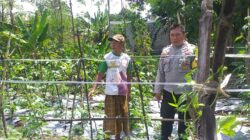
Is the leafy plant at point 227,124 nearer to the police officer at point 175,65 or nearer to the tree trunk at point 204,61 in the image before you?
the tree trunk at point 204,61

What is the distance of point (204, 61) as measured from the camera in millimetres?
1206

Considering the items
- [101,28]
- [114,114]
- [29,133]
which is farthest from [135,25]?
[29,133]

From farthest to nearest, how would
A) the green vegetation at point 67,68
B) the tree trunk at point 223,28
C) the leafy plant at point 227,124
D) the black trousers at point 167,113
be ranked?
the green vegetation at point 67,68 → the black trousers at point 167,113 → the leafy plant at point 227,124 → the tree trunk at point 223,28

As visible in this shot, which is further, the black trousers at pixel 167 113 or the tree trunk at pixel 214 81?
the black trousers at pixel 167 113

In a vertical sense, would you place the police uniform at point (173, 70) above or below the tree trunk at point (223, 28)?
below

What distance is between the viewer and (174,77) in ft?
11.2

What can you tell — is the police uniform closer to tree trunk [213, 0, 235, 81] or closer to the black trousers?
the black trousers

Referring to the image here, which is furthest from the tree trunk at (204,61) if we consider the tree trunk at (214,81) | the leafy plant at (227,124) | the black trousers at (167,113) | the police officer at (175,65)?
the black trousers at (167,113)

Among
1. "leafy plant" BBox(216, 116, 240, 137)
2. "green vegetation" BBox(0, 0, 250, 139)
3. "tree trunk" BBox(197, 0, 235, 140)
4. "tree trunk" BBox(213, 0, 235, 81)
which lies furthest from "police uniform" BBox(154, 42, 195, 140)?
"tree trunk" BBox(213, 0, 235, 81)

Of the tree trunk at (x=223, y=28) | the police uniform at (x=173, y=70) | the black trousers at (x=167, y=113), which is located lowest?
the black trousers at (x=167, y=113)

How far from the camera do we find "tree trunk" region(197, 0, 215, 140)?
1174 mm

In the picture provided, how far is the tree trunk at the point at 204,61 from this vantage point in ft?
3.85

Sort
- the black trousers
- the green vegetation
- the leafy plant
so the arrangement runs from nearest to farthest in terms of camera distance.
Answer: the leafy plant
the black trousers
the green vegetation

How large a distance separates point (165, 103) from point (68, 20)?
521 inches
